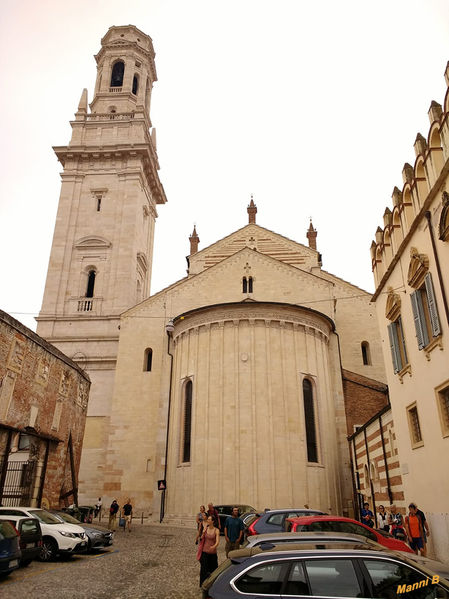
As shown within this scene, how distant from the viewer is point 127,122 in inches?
1790

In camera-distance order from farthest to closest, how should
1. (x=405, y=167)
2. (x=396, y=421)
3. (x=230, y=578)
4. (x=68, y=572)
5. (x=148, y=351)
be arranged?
(x=148, y=351) → (x=396, y=421) → (x=405, y=167) → (x=68, y=572) → (x=230, y=578)

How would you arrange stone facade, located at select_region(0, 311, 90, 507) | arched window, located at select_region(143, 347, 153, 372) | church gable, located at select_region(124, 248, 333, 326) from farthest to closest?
1. arched window, located at select_region(143, 347, 153, 372)
2. church gable, located at select_region(124, 248, 333, 326)
3. stone facade, located at select_region(0, 311, 90, 507)

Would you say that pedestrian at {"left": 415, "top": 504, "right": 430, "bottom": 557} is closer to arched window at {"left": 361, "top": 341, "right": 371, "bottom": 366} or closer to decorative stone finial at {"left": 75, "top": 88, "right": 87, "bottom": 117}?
arched window at {"left": 361, "top": 341, "right": 371, "bottom": 366}

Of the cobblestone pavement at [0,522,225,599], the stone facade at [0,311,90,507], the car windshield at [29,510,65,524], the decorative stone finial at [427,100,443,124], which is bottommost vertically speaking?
the cobblestone pavement at [0,522,225,599]

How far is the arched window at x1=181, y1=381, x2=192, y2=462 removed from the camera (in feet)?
85.9

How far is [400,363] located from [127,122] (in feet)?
125

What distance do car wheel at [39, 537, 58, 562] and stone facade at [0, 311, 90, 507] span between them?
3.78m

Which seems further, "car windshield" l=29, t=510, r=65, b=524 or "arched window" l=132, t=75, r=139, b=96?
"arched window" l=132, t=75, r=139, b=96

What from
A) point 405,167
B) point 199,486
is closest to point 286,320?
point 199,486

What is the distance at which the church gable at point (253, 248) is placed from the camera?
121 feet

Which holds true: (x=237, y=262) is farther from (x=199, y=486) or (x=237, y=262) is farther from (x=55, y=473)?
(x=55, y=473)

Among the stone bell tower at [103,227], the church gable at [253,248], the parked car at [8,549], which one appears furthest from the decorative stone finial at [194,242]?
the parked car at [8,549]

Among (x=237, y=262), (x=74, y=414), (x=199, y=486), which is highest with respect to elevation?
(x=237, y=262)

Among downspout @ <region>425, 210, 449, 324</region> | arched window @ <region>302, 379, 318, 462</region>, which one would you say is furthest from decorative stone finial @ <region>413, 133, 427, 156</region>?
arched window @ <region>302, 379, 318, 462</region>
